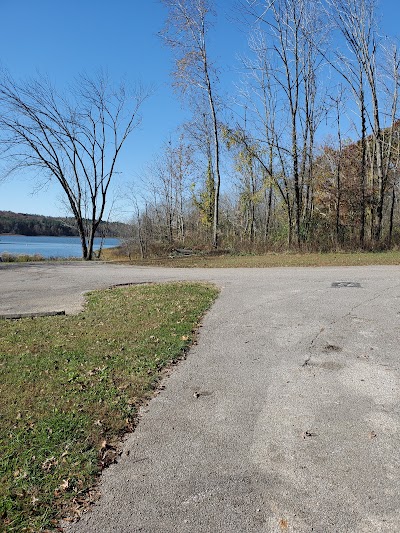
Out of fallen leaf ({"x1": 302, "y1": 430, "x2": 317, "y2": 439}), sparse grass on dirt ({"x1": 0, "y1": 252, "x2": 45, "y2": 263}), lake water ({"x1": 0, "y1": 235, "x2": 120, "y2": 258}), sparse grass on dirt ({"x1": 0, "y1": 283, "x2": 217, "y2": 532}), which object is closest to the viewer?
sparse grass on dirt ({"x1": 0, "y1": 283, "x2": 217, "y2": 532})

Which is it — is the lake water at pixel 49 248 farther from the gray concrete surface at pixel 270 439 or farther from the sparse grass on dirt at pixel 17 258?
the gray concrete surface at pixel 270 439

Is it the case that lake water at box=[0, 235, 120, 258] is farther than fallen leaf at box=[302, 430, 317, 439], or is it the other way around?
lake water at box=[0, 235, 120, 258]

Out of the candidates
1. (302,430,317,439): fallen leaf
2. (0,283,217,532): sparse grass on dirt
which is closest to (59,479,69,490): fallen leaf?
(0,283,217,532): sparse grass on dirt

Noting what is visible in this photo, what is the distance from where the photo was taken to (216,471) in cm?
258

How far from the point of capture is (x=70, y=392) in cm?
378

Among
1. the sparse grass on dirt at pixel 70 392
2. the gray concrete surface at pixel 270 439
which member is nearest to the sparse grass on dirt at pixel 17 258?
the sparse grass on dirt at pixel 70 392

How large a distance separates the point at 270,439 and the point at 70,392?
1.95 m

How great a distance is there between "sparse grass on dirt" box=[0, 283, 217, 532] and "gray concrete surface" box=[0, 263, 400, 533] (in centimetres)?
20

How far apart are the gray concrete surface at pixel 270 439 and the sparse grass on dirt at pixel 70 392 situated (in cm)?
20

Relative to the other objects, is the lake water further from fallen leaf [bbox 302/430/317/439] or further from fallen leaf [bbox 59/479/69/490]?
fallen leaf [bbox 302/430/317/439]

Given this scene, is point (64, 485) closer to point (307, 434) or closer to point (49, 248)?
point (307, 434)

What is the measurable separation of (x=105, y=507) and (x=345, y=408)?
6.91 ft

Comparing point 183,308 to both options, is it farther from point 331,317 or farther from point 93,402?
point 93,402

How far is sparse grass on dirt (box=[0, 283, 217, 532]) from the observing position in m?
2.41
